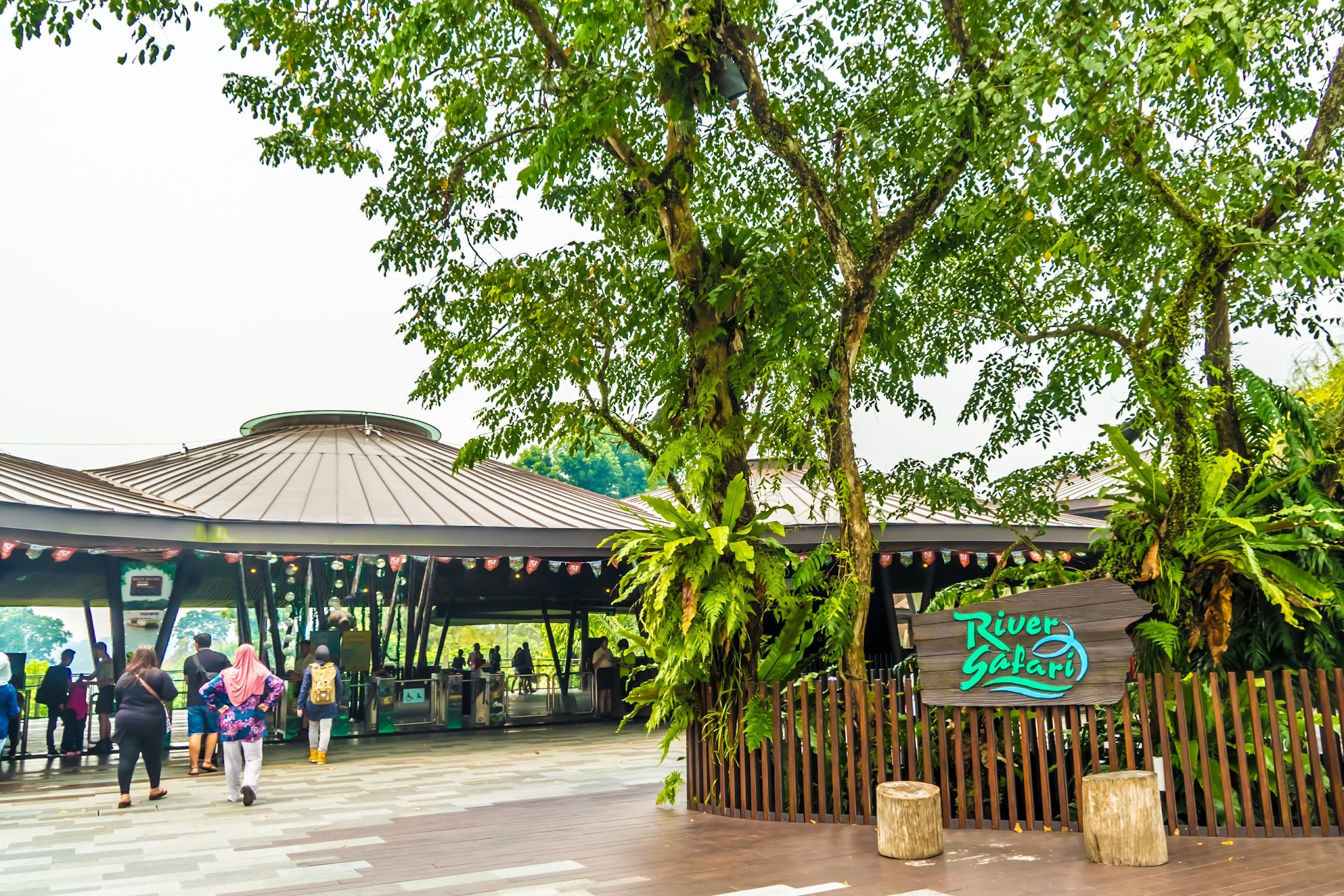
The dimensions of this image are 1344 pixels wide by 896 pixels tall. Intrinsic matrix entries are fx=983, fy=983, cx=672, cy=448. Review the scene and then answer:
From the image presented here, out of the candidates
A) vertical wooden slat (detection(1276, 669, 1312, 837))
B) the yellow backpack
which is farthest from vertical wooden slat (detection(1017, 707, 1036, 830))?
the yellow backpack

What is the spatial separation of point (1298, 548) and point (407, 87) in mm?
8492

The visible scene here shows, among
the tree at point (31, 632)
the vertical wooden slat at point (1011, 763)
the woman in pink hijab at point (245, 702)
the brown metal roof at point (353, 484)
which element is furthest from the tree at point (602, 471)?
the tree at point (31, 632)

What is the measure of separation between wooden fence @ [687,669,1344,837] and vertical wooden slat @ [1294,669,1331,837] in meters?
0.01

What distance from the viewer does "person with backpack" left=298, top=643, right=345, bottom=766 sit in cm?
1220

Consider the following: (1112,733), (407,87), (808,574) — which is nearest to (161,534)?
(407,87)

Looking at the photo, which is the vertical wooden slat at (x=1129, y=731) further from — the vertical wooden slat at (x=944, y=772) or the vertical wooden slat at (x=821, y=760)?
the vertical wooden slat at (x=821, y=760)

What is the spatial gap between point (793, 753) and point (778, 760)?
13 cm

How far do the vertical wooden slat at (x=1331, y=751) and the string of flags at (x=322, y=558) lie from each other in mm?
10512

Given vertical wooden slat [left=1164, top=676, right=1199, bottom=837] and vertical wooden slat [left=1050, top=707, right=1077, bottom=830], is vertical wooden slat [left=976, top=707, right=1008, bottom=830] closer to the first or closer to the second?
vertical wooden slat [left=1050, top=707, right=1077, bottom=830]

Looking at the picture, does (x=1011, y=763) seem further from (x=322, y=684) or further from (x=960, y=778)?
(x=322, y=684)

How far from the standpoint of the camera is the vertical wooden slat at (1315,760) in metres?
6.42

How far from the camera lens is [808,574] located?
8094mm

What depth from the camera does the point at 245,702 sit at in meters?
9.37

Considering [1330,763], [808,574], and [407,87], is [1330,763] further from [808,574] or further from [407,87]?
[407,87]
